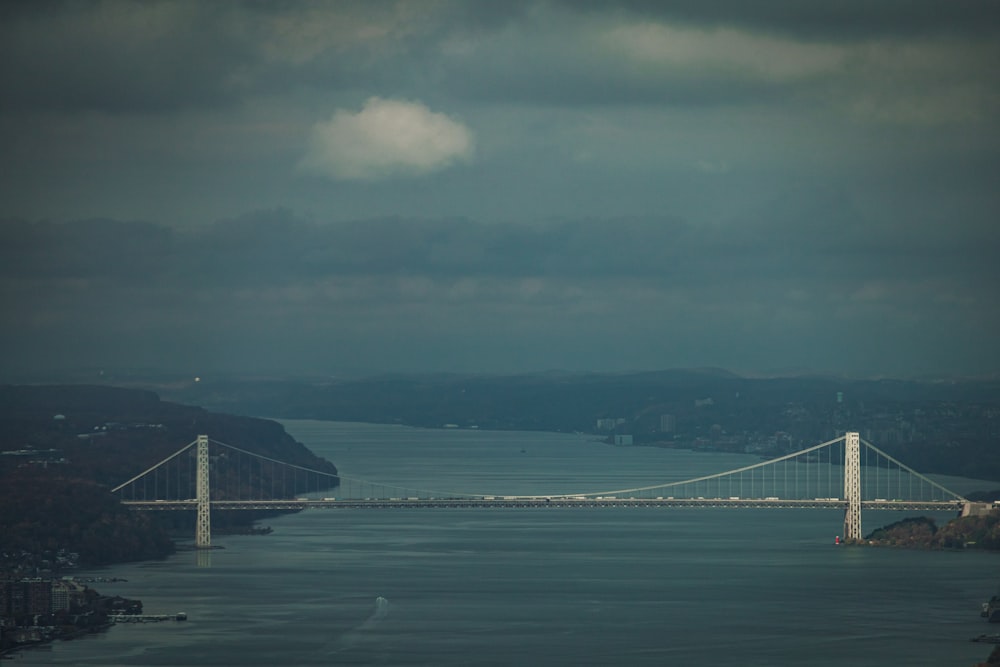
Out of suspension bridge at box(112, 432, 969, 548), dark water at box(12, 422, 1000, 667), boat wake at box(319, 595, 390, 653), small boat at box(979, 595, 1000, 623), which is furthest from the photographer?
suspension bridge at box(112, 432, 969, 548)

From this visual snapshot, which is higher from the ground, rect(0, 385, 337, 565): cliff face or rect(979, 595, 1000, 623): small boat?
rect(0, 385, 337, 565): cliff face

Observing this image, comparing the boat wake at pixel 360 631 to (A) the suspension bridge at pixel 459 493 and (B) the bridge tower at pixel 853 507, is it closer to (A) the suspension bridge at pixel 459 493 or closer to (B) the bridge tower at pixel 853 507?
(A) the suspension bridge at pixel 459 493

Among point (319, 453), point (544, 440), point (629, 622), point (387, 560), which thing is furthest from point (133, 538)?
point (544, 440)

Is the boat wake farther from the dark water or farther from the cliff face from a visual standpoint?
the cliff face

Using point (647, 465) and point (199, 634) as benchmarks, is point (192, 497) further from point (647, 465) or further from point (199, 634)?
point (647, 465)

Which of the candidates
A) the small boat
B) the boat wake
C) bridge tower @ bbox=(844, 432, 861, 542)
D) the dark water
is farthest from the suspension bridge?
the small boat

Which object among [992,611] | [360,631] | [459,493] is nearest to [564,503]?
[459,493]

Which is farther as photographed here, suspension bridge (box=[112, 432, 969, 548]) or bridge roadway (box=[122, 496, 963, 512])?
suspension bridge (box=[112, 432, 969, 548])
